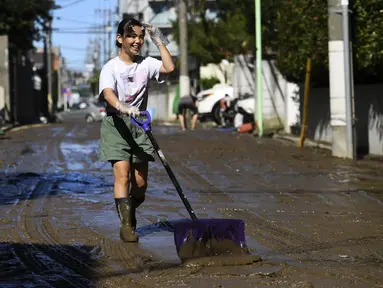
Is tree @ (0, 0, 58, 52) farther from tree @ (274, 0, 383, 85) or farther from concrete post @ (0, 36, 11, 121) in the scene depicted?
tree @ (274, 0, 383, 85)

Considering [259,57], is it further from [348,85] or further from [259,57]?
[348,85]

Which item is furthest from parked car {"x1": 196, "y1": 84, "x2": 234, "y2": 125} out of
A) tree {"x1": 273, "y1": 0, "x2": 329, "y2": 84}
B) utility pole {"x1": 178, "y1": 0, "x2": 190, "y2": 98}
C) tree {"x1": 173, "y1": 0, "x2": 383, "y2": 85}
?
tree {"x1": 273, "y1": 0, "x2": 329, "y2": 84}

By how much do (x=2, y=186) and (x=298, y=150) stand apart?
27.3ft

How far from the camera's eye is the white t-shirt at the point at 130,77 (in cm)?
726

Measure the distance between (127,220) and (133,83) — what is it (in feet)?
3.77

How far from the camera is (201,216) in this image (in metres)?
8.79

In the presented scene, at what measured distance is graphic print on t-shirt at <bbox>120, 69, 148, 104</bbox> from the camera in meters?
7.32

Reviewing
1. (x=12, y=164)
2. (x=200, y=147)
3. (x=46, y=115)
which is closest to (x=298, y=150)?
(x=200, y=147)

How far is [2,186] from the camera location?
38.3 ft

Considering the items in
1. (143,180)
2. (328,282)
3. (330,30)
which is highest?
(330,30)

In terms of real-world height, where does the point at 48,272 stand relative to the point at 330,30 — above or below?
below

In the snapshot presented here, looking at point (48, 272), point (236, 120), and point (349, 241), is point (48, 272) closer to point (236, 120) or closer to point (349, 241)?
point (349, 241)

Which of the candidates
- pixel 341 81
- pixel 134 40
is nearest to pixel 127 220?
pixel 134 40

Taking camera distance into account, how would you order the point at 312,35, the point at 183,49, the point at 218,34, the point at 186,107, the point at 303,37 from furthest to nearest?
the point at 218,34
the point at 183,49
the point at 186,107
the point at 303,37
the point at 312,35
